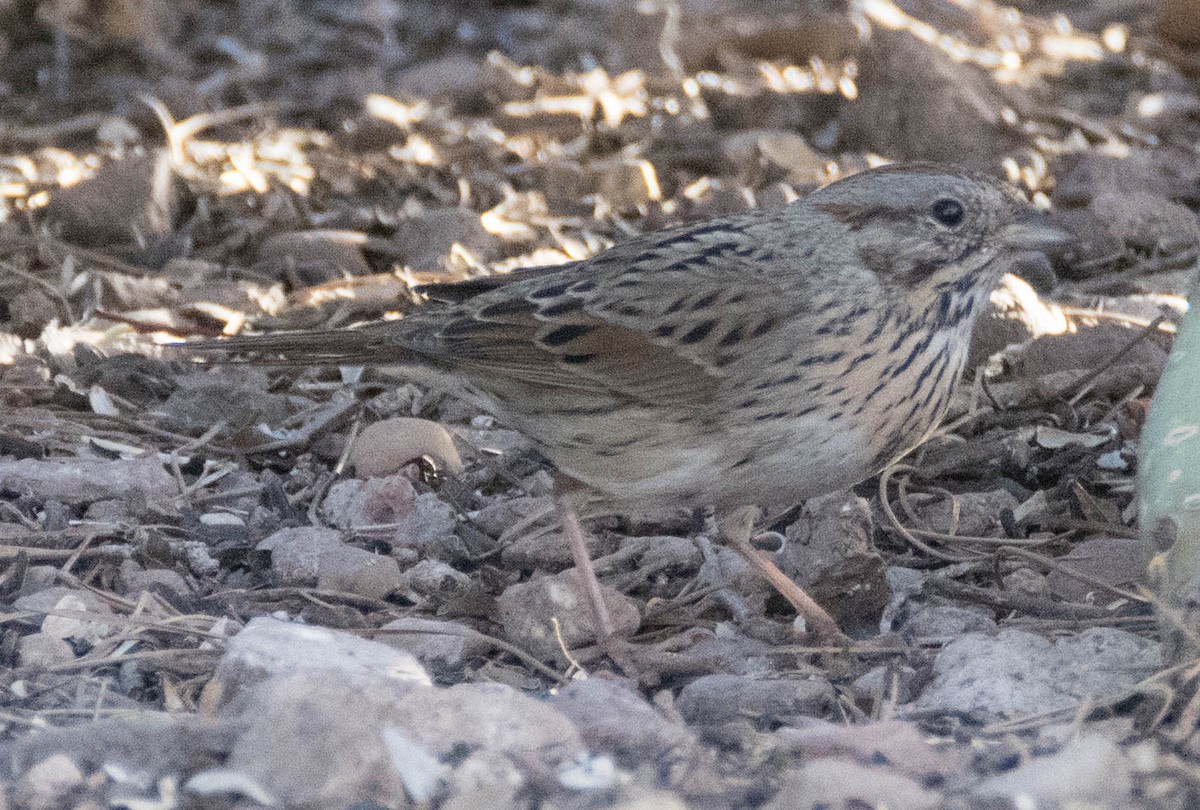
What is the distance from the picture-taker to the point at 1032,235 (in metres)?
4.68

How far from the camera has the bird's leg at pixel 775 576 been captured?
177 inches

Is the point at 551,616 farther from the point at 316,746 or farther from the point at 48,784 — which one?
the point at 48,784

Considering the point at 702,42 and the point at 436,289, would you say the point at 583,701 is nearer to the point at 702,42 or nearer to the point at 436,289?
the point at 436,289

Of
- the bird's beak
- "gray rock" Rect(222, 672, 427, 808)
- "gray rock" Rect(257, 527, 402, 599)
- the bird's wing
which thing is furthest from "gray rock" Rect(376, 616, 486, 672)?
the bird's beak

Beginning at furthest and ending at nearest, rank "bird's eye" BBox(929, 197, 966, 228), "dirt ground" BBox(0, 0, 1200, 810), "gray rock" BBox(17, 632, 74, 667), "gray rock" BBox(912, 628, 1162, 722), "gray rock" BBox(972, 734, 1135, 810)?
"bird's eye" BBox(929, 197, 966, 228)
"gray rock" BBox(17, 632, 74, 667)
"gray rock" BBox(912, 628, 1162, 722)
"dirt ground" BBox(0, 0, 1200, 810)
"gray rock" BBox(972, 734, 1135, 810)

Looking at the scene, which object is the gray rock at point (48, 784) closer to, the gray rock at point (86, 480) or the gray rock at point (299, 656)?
the gray rock at point (299, 656)

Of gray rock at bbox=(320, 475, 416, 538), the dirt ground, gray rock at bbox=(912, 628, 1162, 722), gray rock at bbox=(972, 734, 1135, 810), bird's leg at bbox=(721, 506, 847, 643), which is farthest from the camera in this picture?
gray rock at bbox=(320, 475, 416, 538)

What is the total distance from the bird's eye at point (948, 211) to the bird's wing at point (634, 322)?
47cm

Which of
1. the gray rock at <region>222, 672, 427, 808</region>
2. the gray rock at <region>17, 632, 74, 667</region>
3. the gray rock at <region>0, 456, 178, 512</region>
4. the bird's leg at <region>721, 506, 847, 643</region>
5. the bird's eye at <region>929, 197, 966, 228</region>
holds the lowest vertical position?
the gray rock at <region>0, 456, 178, 512</region>

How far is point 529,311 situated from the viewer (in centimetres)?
496

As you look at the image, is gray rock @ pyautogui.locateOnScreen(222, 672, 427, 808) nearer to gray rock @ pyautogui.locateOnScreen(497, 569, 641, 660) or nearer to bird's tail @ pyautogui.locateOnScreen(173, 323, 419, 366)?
gray rock @ pyautogui.locateOnScreen(497, 569, 641, 660)

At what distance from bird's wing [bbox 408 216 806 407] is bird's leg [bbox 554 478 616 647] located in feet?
1.01

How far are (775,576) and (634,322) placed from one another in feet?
2.70

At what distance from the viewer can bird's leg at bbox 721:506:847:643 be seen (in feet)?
14.8
